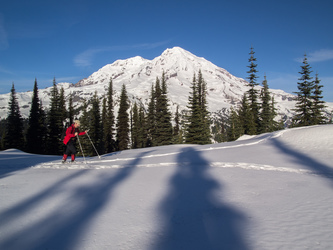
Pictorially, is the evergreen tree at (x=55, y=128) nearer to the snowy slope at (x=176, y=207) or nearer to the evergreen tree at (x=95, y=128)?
the evergreen tree at (x=95, y=128)

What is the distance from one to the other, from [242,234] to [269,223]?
0.56m

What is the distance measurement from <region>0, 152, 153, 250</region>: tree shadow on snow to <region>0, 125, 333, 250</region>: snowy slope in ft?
0.05

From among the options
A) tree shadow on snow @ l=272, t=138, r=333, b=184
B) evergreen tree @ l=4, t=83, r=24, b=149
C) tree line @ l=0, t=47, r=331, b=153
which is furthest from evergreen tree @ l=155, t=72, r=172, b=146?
tree shadow on snow @ l=272, t=138, r=333, b=184

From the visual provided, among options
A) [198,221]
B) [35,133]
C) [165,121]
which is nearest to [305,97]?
[165,121]

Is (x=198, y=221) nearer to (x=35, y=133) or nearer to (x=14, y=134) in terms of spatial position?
(x=35, y=133)

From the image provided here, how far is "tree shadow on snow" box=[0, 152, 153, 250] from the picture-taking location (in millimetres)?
3240

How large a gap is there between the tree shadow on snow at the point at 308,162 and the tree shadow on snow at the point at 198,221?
316 cm

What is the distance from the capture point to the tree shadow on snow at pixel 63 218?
3240 millimetres

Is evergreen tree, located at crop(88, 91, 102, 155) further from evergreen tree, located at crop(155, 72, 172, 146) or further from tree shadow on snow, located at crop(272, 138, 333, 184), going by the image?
tree shadow on snow, located at crop(272, 138, 333, 184)

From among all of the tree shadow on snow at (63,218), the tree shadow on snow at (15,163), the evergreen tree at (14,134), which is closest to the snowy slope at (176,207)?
the tree shadow on snow at (63,218)

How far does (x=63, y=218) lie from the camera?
4023 millimetres

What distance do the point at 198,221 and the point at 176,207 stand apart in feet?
2.37

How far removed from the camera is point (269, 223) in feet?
11.4

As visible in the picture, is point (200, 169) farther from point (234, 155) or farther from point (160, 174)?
point (234, 155)
